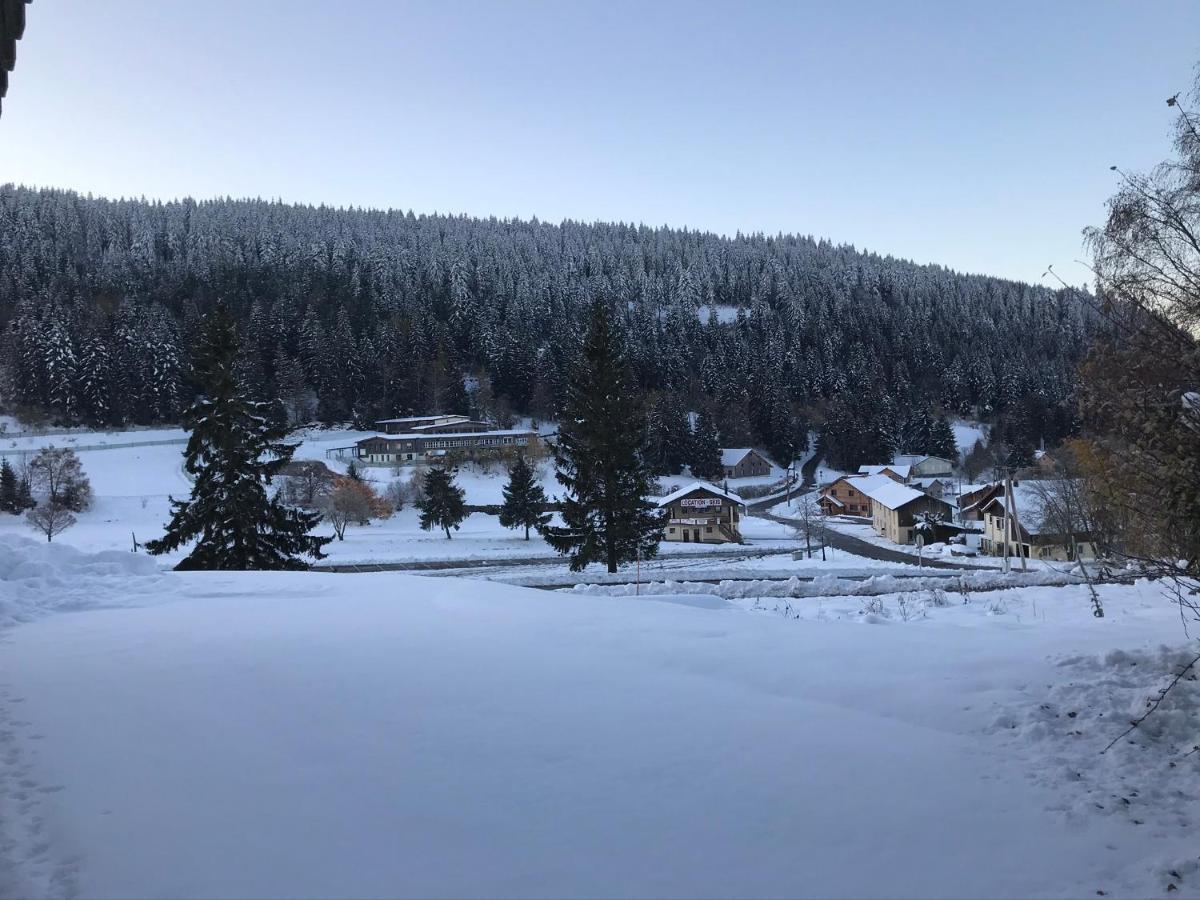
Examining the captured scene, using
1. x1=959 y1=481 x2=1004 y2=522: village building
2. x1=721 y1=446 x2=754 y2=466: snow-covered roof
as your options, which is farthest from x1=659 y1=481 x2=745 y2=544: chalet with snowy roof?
x1=721 y1=446 x2=754 y2=466: snow-covered roof

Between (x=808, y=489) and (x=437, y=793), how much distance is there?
241 feet

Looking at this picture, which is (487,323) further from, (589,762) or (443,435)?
(589,762)

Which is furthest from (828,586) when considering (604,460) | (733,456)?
(733,456)

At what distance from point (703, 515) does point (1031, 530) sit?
18.8 metres

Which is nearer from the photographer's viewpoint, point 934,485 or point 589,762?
point 589,762

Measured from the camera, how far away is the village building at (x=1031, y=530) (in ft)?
117

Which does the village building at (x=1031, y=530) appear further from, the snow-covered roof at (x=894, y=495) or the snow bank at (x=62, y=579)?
the snow bank at (x=62, y=579)

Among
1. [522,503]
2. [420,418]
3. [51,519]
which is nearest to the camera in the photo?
[51,519]

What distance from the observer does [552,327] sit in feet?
356

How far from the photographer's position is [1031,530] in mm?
38344

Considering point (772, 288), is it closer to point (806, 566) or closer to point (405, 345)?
point (405, 345)

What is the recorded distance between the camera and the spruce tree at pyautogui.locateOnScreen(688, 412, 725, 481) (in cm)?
7325

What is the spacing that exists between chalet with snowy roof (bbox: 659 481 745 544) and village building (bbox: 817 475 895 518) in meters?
16.4

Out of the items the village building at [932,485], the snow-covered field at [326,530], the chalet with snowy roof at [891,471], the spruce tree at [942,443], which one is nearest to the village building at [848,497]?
the village building at [932,485]
